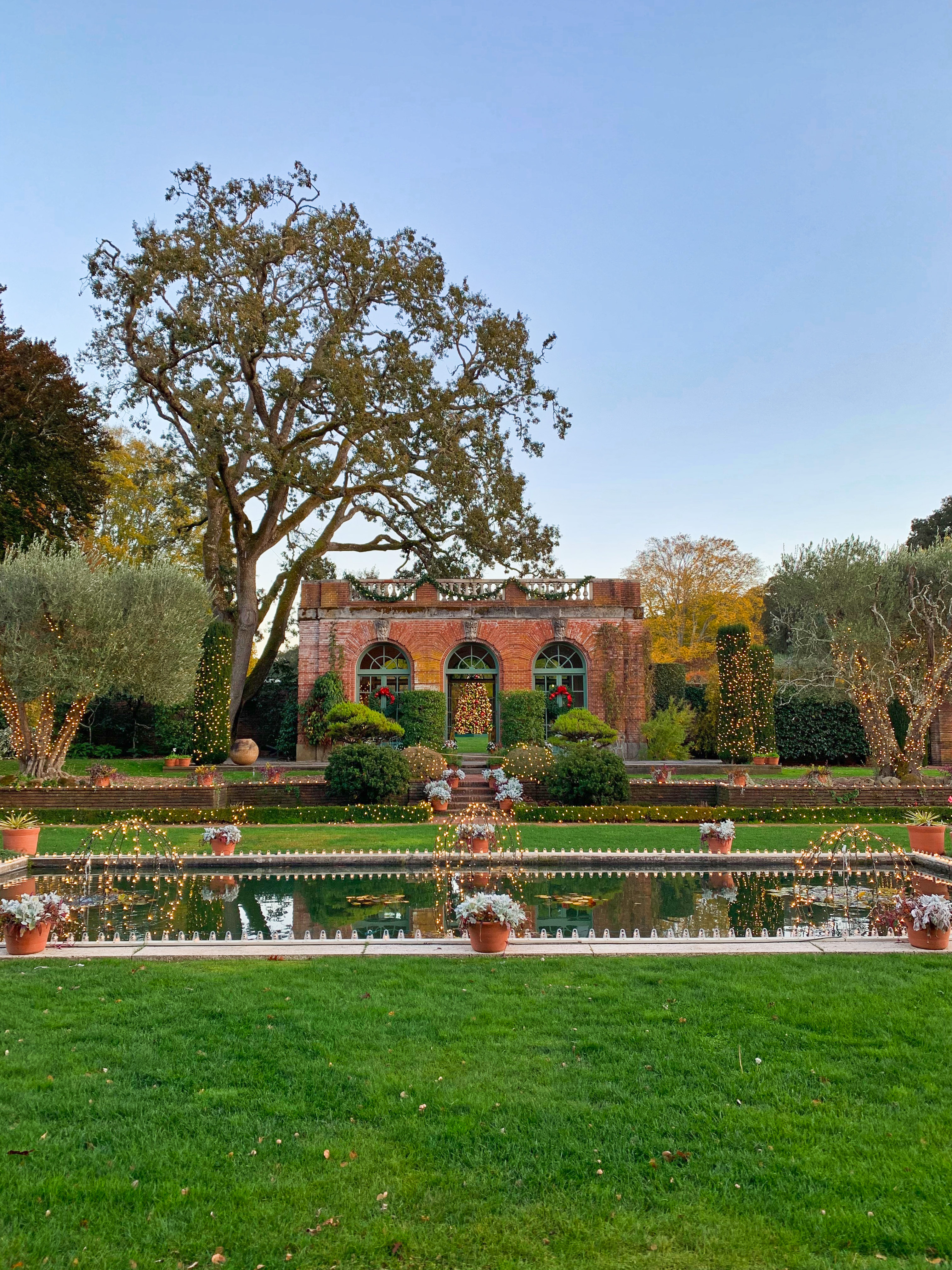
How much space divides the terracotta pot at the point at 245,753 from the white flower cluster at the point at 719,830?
1435 cm

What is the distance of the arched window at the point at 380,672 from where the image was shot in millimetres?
25062

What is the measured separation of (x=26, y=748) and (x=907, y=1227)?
716 inches

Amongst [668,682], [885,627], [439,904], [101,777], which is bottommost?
[439,904]

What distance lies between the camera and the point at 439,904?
8.73 meters

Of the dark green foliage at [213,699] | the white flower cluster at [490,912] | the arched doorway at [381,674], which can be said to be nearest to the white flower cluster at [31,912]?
the white flower cluster at [490,912]

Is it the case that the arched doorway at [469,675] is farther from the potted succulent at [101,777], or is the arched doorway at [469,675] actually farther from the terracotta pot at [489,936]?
the terracotta pot at [489,936]

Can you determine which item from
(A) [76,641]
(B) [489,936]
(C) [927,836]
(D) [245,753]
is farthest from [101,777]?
(C) [927,836]

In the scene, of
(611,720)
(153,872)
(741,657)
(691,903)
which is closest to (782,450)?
(741,657)

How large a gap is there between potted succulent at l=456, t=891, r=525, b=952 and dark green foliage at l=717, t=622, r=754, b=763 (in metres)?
15.6

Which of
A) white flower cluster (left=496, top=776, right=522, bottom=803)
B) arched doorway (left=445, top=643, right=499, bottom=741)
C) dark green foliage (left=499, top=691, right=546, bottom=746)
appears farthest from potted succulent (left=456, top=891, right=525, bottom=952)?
arched doorway (left=445, top=643, right=499, bottom=741)

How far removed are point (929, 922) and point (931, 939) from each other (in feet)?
0.52

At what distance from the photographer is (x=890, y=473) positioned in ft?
65.4

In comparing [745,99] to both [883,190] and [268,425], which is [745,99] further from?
[268,425]

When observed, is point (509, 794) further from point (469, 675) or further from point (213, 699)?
point (469, 675)
